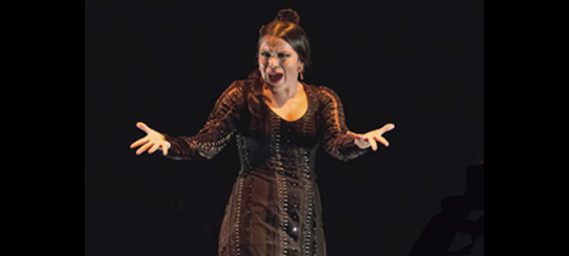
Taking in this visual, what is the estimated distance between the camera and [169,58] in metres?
3.61

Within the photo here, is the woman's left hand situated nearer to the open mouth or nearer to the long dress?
the long dress

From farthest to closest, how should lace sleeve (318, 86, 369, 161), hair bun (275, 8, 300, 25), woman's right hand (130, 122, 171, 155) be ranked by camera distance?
hair bun (275, 8, 300, 25) < lace sleeve (318, 86, 369, 161) < woman's right hand (130, 122, 171, 155)

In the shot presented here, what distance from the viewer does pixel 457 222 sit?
366cm

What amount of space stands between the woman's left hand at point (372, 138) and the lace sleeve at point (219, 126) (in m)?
0.42

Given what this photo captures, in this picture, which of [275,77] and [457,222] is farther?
[457,222]

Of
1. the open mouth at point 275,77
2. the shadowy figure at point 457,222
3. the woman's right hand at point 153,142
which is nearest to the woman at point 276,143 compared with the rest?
the open mouth at point 275,77

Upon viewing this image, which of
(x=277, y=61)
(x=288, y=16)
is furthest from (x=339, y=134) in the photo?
(x=288, y=16)

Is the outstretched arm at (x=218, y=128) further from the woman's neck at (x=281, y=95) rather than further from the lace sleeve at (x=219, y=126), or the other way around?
the woman's neck at (x=281, y=95)

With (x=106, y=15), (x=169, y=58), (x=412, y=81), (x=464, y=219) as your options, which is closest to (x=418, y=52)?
(x=412, y=81)

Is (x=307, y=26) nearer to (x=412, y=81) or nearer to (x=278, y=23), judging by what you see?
(x=278, y=23)

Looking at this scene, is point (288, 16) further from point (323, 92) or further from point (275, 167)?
point (275, 167)

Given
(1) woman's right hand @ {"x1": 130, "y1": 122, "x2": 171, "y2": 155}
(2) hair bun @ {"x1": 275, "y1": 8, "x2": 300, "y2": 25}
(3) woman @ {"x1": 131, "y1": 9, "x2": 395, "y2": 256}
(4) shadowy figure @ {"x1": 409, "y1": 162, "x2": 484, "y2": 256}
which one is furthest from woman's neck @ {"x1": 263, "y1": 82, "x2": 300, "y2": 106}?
(4) shadowy figure @ {"x1": 409, "y1": 162, "x2": 484, "y2": 256}

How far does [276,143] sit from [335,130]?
0.20m

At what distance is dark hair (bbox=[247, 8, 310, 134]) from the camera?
3.39m
